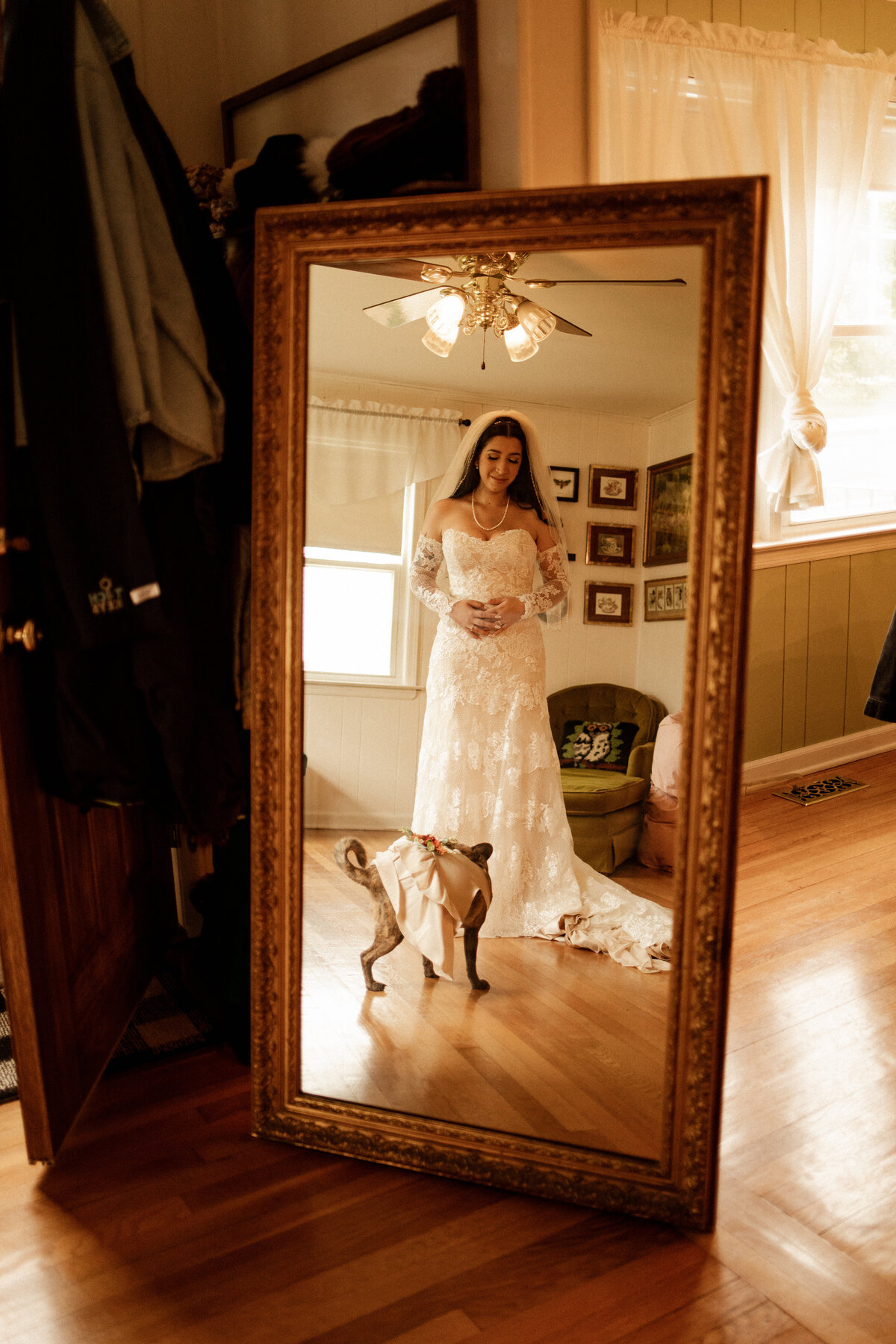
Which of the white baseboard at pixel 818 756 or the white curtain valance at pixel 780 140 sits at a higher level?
the white curtain valance at pixel 780 140

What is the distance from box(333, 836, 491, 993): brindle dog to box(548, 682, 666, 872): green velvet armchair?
192 mm

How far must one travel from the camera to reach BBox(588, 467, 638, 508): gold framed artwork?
1443mm

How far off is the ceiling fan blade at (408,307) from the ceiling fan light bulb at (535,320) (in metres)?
0.15

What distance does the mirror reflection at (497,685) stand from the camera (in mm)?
1439

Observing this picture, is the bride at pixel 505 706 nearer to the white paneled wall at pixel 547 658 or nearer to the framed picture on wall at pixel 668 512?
the white paneled wall at pixel 547 658

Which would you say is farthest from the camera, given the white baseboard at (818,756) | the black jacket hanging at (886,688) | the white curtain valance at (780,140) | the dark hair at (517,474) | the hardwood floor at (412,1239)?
the white baseboard at (818,756)

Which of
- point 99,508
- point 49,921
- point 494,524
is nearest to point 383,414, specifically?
point 494,524

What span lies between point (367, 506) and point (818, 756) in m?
3.15

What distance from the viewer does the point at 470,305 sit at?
145 cm

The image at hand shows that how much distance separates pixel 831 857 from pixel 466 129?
250 centimetres

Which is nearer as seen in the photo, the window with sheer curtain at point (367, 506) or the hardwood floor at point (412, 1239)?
the hardwood floor at point (412, 1239)

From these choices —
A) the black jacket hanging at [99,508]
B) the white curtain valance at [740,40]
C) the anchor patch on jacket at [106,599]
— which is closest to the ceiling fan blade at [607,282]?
the black jacket hanging at [99,508]

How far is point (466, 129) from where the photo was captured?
1622 millimetres

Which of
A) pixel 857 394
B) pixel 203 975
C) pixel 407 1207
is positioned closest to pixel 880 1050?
pixel 407 1207
